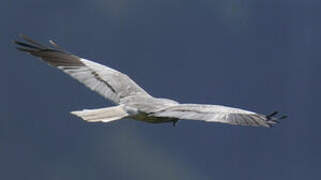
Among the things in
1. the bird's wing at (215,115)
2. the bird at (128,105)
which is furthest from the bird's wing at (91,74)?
the bird's wing at (215,115)

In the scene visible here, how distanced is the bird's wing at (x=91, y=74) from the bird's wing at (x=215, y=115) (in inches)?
35.8

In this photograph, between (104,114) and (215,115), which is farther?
(104,114)

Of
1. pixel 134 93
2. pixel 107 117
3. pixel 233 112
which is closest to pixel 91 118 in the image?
pixel 107 117

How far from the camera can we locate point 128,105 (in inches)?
305

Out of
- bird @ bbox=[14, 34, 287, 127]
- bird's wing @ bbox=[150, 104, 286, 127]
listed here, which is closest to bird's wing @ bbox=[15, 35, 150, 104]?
bird @ bbox=[14, 34, 287, 127]

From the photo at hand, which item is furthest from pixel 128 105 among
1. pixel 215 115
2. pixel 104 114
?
pixel 215 115

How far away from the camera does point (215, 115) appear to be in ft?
23.5

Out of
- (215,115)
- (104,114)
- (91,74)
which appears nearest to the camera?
(215,115)

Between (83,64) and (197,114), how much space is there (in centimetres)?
184

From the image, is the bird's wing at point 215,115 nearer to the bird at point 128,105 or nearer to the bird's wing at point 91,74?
the bird at point 128,105

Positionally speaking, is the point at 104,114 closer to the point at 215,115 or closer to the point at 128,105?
the point at 128,105

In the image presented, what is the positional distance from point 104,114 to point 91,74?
81 centimetres

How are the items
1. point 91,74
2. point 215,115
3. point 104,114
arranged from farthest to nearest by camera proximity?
1. point 91,74
2. point 104,114
3. point 215,115

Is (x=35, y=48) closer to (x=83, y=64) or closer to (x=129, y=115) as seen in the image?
(x=83, y=64)
